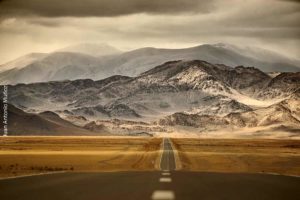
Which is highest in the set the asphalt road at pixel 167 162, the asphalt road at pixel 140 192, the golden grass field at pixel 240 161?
the asphalt road at pixel 140 192

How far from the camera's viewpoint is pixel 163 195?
15.2 metres

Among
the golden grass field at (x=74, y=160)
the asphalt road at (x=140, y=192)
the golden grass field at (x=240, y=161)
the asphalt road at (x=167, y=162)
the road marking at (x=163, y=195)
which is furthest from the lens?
the golden grass field at (x=240, y=161)

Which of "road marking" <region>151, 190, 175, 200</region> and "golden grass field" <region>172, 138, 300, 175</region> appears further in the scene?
"golden grass field" <region>172, 138, 300, 175</region>

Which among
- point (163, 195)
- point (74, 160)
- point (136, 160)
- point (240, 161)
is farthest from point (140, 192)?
point (240, 161)

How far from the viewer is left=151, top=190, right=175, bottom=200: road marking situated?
1445 centimetres

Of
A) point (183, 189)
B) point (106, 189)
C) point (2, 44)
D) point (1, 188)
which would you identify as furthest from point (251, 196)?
point (2, 44)

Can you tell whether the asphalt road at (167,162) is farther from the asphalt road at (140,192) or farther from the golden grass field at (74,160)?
the asphalt road at (140,192)

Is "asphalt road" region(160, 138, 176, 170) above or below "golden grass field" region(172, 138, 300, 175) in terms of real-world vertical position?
above

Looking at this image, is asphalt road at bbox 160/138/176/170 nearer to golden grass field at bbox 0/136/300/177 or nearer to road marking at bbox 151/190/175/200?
golden grass field at bbox 0/136/300/177

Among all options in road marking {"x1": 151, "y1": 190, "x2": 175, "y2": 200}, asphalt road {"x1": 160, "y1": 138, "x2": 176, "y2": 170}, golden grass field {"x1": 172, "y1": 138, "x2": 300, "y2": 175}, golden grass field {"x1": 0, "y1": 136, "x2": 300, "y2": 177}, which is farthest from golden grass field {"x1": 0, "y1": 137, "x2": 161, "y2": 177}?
road marking {"x1": 151, "y1": 190, "x2": 175, "y2": 200}

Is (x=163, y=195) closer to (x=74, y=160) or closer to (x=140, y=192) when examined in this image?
(x=140, y=192)

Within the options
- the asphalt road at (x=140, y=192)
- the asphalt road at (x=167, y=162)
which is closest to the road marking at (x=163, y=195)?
the asphalt road at (x=140, y=192)

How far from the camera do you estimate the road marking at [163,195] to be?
569 inches

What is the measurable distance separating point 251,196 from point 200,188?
268 cm
